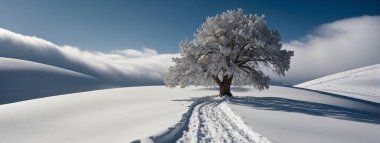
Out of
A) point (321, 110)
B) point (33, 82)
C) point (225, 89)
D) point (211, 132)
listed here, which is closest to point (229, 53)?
point (225, 89)

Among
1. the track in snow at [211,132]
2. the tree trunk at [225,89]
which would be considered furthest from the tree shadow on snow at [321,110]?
the track in snow at [211,132]

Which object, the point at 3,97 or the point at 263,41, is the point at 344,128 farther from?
the point at 3,97

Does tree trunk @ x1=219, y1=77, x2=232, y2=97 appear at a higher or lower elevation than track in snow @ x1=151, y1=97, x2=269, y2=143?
higher

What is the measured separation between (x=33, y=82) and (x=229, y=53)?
12697cm

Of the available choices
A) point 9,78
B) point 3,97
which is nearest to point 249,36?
point 3,97

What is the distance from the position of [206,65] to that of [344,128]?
20.1 m

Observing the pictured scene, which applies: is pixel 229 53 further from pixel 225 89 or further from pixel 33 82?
pixel 33 82

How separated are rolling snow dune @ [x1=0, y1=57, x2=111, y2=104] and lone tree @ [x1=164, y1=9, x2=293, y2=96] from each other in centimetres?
10451

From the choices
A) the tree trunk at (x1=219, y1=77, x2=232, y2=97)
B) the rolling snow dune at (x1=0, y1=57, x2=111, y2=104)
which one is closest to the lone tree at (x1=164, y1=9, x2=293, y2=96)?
the tree trunk at (x1=219, y1=77, x2=232, y2=97)

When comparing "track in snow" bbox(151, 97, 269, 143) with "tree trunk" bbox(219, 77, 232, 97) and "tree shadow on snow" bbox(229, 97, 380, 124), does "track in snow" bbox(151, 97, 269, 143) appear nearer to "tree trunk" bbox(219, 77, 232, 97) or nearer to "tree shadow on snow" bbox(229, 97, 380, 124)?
Result: "tree shadow on snow" bbox(229, 97, 380, 124)

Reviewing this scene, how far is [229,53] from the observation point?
34531 mm

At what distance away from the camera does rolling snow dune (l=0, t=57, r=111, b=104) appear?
5050 inches

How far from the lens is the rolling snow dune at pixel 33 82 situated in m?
128

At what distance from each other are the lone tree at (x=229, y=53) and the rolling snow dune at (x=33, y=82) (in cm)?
10451
